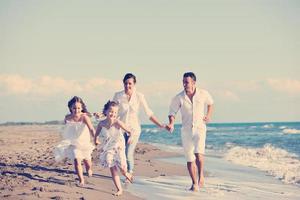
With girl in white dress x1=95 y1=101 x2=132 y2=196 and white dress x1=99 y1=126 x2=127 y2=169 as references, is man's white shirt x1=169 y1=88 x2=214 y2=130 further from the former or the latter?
white dress x1=99 y1=126 x2=127 y2=169

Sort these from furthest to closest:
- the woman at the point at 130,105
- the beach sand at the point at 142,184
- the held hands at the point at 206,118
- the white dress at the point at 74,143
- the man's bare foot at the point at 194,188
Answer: the woman at the point at 130,105 → the white dress at the point at 74,143 → the held hands at the point at 206,118 → the man's bare foot at the point at 194,188 → the beach sand at the point at 142,184

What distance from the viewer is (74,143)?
7766mm

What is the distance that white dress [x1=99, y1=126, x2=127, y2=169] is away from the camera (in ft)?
22.9

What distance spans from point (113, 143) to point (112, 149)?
0.11 meters

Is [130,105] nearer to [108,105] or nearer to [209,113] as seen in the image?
[108,105]

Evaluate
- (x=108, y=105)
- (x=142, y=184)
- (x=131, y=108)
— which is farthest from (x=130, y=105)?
(x=142, y=184)

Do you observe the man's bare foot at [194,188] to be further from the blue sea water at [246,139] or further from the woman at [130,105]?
the blue sea water at [246,139]

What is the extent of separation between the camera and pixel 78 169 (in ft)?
24.7

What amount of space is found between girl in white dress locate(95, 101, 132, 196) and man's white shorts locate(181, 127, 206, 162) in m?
1.03

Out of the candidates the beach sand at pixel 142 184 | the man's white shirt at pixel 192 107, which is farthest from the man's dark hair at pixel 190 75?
the beach sand at pixel 142 184

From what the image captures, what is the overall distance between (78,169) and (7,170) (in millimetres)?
2324

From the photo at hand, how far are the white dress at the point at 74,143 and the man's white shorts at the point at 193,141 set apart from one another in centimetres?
169

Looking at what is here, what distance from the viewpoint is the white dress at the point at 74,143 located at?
7750mm

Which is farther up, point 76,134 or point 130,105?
point 130,105
